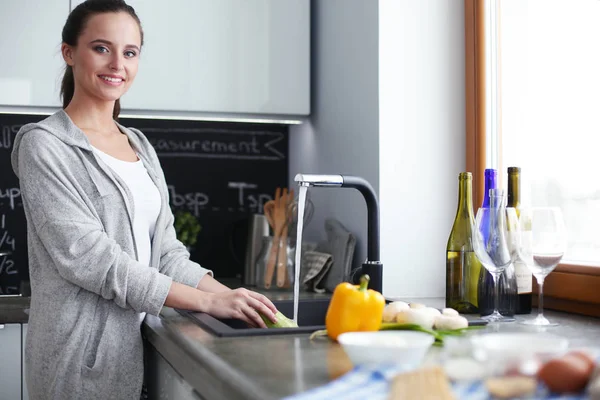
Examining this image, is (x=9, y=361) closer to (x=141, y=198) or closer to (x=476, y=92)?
(x=141, y=198)

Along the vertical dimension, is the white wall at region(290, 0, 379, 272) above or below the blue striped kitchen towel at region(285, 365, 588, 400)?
above

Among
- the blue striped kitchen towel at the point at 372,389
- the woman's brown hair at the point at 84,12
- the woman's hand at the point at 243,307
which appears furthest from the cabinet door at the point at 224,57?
the blue striped kitchen towel at the point at 372,389

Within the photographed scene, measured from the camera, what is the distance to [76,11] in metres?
1.64

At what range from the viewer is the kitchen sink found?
1.29 metres

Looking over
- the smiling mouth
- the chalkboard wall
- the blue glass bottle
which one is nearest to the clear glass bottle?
the blue glass bottle

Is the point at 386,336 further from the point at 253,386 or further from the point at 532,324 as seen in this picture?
the point at 532,324

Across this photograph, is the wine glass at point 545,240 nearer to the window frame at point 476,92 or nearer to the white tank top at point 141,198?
the window frame at point 476,92

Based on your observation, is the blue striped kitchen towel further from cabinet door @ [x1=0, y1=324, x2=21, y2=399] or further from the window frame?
cabinet door @ [x1=0, y1=324, x2=21, y2=399]

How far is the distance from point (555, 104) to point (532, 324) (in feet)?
1.81

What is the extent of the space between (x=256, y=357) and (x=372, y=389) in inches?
13.3

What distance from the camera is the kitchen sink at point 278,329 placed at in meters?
1.29

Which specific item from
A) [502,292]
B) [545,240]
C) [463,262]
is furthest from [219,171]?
[545,240]

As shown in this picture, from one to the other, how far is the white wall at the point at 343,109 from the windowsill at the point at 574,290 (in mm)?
533

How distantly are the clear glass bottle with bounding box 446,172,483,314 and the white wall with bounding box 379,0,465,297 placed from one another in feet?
0.90
